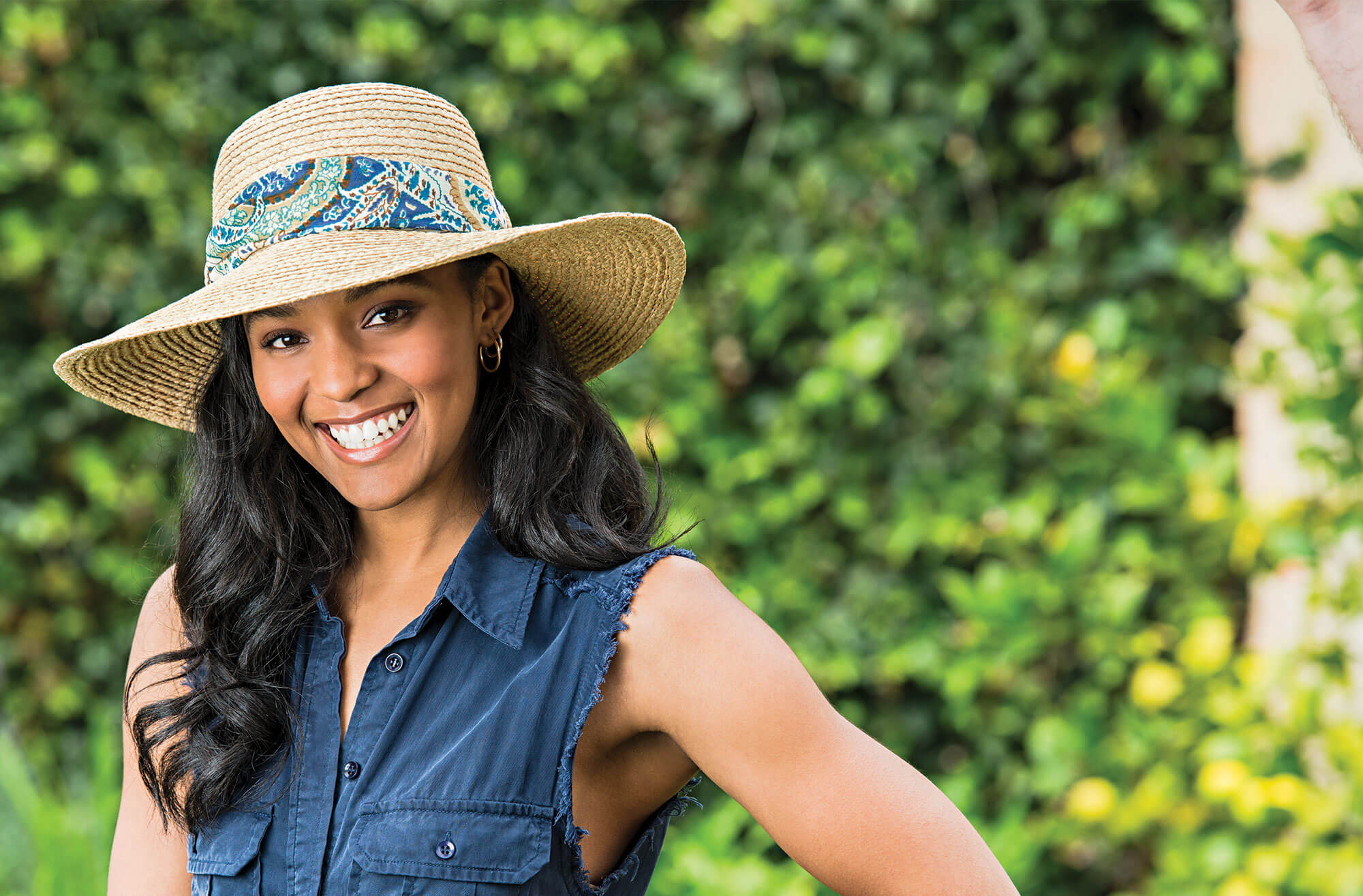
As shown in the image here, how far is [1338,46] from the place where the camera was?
0.95m

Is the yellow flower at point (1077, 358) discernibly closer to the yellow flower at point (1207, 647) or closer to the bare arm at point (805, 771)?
the yellow flower at point (1207, 647)

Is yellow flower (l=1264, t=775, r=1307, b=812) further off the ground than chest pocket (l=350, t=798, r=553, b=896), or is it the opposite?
chest pocket (l=350, t=798, r=553, b=896)

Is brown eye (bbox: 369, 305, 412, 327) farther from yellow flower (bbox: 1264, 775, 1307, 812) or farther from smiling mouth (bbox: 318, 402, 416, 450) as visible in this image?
yellow flower (bbox: 1264, 775, 1307, 812)

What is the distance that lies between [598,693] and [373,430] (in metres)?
0.39

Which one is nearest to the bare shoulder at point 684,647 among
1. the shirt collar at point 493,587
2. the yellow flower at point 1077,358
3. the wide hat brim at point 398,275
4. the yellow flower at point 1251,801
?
the shirt collar at point 493,587

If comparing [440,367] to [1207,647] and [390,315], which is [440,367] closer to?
[390,315]

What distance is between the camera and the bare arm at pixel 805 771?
1353 millimetres

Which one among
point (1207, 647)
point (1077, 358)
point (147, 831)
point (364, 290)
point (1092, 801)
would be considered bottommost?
point (1092, 801)

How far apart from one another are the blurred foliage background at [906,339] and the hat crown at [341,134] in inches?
63.2

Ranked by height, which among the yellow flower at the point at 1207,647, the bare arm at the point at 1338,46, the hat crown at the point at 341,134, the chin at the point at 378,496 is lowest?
the yellow flower at the point at 1207,647

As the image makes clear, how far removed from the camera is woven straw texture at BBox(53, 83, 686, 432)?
140 cm

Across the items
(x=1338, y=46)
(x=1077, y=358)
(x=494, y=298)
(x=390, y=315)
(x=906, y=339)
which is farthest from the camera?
(x=906, y=339)

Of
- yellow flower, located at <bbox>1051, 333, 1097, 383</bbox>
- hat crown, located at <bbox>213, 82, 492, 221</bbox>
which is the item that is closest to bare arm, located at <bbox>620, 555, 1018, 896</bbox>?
hat crown, located at <bbox>213, 82, 492, 221</bbox>

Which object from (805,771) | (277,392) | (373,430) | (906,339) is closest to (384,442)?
(373,430)
